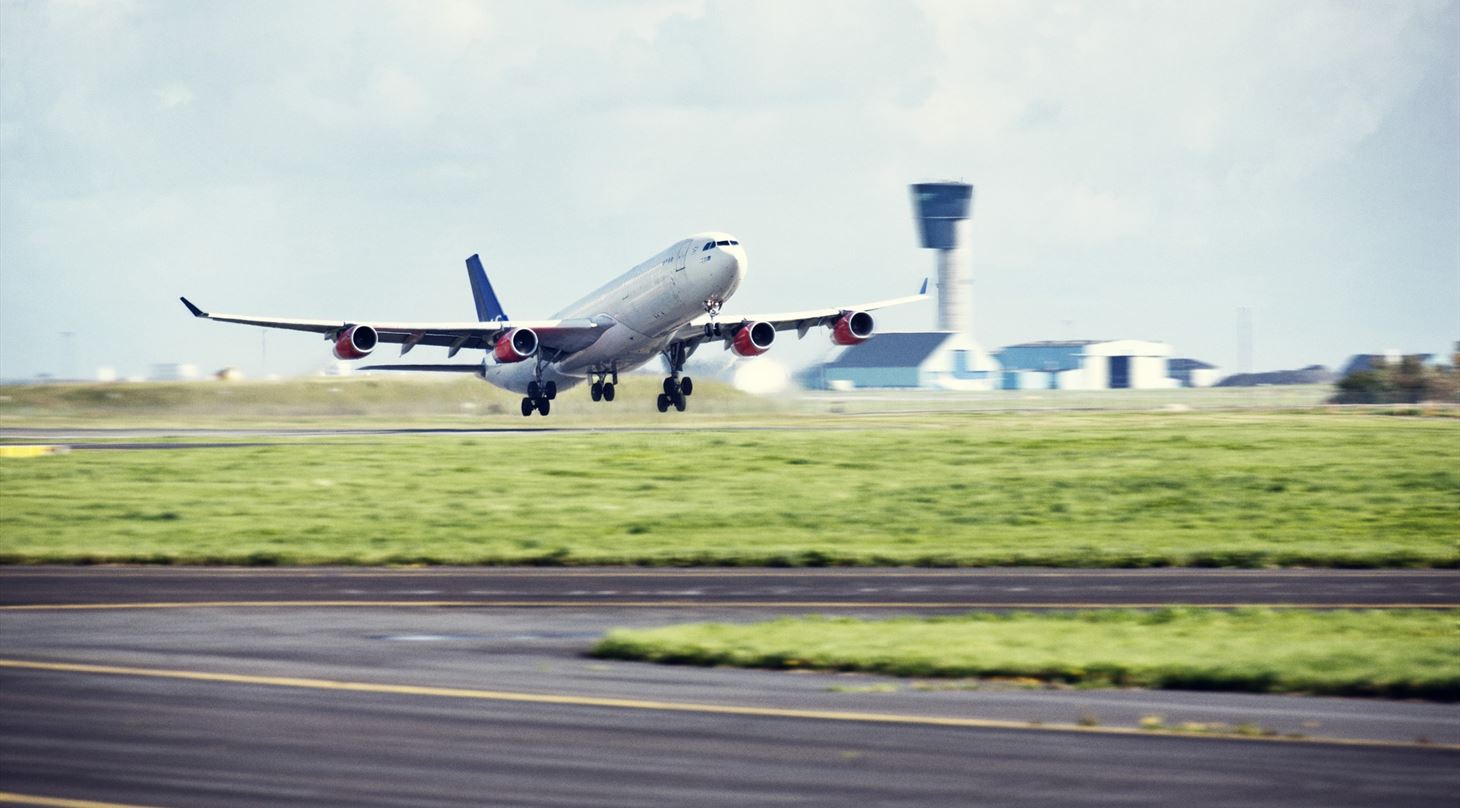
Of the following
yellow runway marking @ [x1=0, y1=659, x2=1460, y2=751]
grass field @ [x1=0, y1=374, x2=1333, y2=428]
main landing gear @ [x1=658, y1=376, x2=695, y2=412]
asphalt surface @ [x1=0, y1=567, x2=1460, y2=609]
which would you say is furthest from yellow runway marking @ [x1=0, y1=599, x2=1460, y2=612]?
main landing gear @ [x1=658, y1=376, x2=695, y2=412]

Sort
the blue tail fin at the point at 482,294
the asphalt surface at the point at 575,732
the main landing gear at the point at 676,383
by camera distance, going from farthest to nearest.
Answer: the blue tail fin at the point at 482,294 < the main landing gear at the point at 676,383 < the asphalt surface at the point at 575,732

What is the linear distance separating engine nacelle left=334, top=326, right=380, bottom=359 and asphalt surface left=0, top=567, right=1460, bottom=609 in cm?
3265

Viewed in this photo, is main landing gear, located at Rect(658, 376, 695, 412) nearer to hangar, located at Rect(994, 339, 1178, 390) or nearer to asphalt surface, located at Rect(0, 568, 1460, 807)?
asphalt surface, located at Rect(0, 568, 1460, 807)

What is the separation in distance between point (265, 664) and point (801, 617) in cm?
592

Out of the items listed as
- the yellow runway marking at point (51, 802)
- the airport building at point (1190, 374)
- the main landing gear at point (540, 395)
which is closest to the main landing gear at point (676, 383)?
the main landing gear at point (540, 395)

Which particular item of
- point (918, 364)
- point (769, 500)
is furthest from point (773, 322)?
point (918, 364)

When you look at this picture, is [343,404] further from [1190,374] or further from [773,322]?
[1190,374]

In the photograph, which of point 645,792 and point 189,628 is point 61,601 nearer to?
point 189,628

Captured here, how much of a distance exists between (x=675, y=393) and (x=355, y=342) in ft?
40.7

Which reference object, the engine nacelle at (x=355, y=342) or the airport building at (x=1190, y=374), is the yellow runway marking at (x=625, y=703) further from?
the airport building at (x=1190, y=374)

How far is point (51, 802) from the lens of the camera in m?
8.79

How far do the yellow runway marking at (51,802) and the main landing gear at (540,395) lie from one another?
A: 5378cm

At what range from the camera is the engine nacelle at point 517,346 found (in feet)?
190

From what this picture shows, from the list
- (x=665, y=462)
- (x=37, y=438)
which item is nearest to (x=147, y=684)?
(x=665, y=462)
